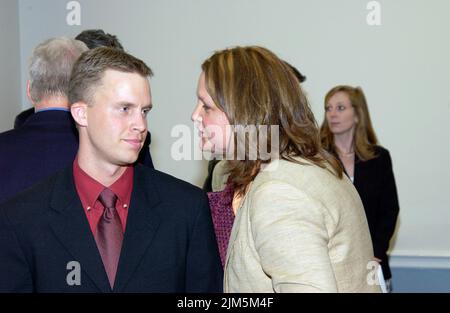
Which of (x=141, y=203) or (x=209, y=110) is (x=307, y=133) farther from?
(x=141, y=203)

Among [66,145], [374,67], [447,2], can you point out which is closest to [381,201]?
[374,67]

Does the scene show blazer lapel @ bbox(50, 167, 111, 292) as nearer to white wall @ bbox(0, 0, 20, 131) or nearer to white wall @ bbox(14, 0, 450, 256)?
white wall @ bbox(14, 0, 450, 256)

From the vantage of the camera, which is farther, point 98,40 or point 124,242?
point 98,40

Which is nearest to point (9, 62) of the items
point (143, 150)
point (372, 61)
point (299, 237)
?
point (372, 61)

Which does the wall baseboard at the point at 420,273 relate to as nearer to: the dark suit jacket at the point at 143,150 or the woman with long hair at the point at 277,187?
the dark suit jacket at the point at 143,150

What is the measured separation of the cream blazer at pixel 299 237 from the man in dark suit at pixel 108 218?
153 mm

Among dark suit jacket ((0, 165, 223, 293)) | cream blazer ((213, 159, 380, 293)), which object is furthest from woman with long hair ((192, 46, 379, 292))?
dark suit jacket ((0, 165, 223, 293))

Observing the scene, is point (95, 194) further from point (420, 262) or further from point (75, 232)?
point (420, 262)

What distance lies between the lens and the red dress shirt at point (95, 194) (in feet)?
5.03

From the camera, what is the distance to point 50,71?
1951 mm

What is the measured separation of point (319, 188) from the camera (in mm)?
1354

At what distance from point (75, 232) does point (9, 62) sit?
3.31 metres

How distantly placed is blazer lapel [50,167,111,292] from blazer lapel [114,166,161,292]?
5 centimetres
